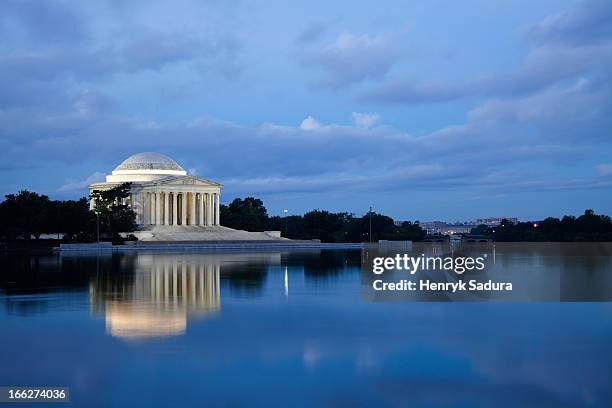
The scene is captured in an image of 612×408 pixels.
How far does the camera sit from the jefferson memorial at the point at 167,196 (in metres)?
122

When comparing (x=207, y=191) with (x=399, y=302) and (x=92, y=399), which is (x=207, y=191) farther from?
(x=92, y=399)

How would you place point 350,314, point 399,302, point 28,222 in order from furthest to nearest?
point 28,222, point 399,302, point 350,314

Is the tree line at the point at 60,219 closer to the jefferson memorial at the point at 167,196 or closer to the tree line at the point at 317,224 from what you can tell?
the jefferson memorial at the point at 167,196

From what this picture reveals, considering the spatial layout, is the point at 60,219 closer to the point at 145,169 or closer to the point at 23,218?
the point at 23,218

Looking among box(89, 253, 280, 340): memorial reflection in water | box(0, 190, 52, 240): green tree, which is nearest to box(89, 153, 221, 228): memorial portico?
box(0, 190, 52, 240): green tree

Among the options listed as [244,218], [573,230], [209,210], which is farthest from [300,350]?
[573,230]

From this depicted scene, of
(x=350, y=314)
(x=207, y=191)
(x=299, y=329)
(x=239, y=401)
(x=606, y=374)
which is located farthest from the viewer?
→ (x=207, y=191)

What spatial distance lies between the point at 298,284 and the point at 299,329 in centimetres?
1549

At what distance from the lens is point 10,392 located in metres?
14.0

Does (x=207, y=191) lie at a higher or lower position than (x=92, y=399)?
higher

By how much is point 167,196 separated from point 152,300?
9600 cm

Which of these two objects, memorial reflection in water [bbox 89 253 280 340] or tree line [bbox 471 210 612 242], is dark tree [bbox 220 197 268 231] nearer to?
tree line [bbox 471 210 612 242]

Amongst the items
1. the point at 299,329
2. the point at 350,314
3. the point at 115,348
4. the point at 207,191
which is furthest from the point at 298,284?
the point at 207,191

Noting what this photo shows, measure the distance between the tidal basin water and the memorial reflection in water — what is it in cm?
7
